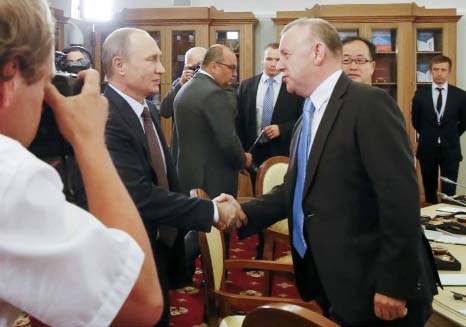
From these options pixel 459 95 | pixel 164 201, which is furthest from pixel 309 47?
pixel 459 95

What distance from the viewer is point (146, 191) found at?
1977 millimetres

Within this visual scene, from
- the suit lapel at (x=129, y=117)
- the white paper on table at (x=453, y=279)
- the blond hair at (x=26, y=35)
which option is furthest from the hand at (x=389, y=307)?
the blond hair at (x=26, y=35)

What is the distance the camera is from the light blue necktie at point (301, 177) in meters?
1.84

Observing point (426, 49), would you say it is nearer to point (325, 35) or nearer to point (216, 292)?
point (325, 35)

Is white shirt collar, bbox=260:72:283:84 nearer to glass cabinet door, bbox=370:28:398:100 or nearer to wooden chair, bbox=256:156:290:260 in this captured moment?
wooden chair, bbox=256:156:290:260

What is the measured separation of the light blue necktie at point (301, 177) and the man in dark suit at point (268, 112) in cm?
238

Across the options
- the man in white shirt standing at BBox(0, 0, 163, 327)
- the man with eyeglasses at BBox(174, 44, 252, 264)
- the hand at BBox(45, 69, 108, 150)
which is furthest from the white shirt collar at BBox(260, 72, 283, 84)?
the man in white shirt standing at BBox(0, 0, 163, 327)

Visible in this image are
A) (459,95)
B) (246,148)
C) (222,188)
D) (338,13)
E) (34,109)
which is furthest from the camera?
(338,13)

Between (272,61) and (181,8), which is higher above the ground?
(181,8)

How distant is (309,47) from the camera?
1.85 meters

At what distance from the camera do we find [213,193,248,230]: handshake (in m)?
2.10

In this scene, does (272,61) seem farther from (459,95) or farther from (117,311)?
(117,311)

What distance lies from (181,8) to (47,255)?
701 cm

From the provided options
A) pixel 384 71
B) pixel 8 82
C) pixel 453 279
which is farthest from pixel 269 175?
pixel 384 71
